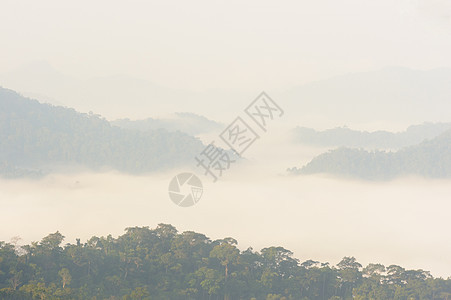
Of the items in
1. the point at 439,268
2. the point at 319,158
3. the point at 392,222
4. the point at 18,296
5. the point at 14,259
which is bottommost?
the point at 18,296

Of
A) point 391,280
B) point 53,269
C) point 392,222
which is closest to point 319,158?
point 392,222

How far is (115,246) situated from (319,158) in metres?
140

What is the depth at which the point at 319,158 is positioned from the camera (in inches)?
7810

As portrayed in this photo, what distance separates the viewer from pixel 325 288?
61906 millimetres

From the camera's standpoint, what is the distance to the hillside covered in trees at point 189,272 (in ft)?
180

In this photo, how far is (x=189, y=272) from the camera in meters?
61.8

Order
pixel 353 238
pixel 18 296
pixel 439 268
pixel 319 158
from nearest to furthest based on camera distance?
pixel 18 296
pixel 439 268
pixel 353 238
pixel 319 158

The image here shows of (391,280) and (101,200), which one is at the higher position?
(101,200)

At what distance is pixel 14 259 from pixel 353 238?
118 m

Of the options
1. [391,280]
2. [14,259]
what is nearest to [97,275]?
[14,259]

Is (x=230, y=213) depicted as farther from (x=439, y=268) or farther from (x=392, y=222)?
(x=439, y=268)

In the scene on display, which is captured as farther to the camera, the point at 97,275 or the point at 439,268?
the point at 439,268

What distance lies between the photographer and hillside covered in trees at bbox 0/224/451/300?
180 ft

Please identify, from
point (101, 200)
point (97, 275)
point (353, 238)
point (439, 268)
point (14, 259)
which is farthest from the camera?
point (101, 200)
